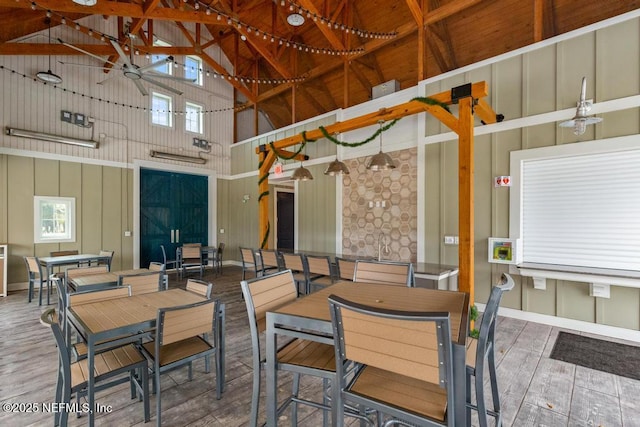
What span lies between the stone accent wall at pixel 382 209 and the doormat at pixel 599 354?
2.14 meters

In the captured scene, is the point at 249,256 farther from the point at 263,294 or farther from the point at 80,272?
the point at 263,294

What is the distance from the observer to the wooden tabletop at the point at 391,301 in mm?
1568

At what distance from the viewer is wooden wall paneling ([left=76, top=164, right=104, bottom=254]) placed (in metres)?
6.14

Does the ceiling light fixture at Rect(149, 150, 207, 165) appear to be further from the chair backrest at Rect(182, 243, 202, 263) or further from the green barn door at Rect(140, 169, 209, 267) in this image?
the chair backrest at Rect(182, 243, 202, 263)

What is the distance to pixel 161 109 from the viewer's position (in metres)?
7.33

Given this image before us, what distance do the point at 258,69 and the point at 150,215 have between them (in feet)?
16.1

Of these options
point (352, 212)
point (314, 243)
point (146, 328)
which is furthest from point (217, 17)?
point (146, 328)

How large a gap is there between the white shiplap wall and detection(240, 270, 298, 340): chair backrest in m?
5.06

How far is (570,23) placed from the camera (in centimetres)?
476

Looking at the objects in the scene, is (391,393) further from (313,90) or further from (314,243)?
(313,90)

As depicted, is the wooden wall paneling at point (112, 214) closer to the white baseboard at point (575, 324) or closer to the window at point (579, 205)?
the white baseboard at point (575, 324)

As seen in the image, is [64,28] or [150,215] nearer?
[64,28]

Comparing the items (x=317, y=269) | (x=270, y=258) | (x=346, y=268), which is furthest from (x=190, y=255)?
(x=346, y=268)

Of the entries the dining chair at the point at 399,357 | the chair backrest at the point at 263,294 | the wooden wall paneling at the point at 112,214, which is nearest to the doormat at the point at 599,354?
the dining chair at the point at 399,357
